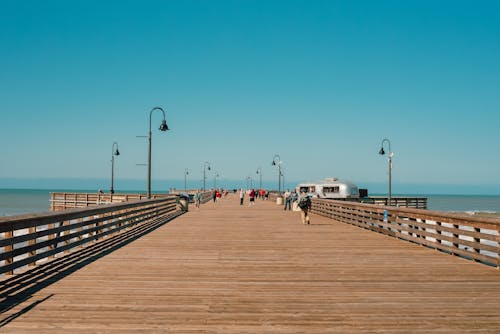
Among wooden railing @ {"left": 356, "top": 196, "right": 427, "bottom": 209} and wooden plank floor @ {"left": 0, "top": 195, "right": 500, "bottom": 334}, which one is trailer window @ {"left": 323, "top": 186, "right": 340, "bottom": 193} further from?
wooden plank floor @ {"left": 0, "top": 195, "right": 500, "bottom": 334}

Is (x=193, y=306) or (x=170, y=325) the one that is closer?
(x=170, y=325)

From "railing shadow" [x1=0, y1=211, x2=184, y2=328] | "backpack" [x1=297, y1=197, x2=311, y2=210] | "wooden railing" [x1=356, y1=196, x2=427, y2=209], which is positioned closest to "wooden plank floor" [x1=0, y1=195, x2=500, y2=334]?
"railing shadow" [x1=0, y1=211, x2=184, y2=328]

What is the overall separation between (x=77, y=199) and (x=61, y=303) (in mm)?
65504

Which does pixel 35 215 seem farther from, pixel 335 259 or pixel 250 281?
pixel 335 259

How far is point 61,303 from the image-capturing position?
665 cm

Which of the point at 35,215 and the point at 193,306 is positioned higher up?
the point at 35,215

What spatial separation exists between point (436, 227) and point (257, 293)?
7.13 m

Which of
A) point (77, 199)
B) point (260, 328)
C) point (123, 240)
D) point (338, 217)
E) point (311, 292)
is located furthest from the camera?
point (77, 199)

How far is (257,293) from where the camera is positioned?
7.37m

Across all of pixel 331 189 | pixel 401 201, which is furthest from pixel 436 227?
pixel 401 201

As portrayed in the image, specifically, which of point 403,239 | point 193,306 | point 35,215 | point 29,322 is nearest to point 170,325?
point 193,306

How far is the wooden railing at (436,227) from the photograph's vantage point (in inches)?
404

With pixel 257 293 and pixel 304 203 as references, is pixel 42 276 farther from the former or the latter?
pixel 304 203

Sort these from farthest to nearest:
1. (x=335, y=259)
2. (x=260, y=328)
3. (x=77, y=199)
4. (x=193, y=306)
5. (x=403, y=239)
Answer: (x=77, y=199)
(x=403, y=239)
(x=335, y=259)
(x=193, y=306)
(x=260, y=328)
